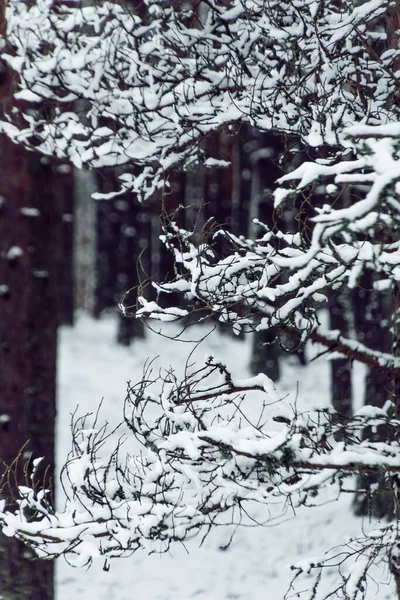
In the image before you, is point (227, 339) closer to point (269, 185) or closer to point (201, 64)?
point (269, 185)

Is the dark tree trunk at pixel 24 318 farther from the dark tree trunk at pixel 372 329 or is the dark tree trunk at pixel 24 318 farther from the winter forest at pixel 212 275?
the dark tree trunk at pixel 372 329

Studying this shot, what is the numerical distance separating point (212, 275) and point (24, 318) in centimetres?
356

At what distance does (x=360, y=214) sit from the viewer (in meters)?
2.61

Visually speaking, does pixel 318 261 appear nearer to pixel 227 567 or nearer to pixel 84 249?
pixel 227 567

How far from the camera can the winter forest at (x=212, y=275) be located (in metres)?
3.45

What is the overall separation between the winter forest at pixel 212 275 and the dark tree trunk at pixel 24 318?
15 mm

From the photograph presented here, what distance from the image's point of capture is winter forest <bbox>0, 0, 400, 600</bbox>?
3.45m

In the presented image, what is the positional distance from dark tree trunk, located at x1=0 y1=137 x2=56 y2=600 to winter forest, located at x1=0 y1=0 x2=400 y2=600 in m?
0.02

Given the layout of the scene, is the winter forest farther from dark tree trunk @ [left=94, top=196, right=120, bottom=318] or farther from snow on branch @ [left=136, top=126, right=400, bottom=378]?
dark tree trunk @ [left=94, top=196, right=120, bottom=318]

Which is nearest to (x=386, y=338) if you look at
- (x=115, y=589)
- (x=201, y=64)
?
(x=115, y=589)

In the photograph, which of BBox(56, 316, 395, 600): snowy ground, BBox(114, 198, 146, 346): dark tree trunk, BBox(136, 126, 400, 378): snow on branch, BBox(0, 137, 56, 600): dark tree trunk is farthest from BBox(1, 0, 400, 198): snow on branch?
BBox(114, 198, 146, 346): dark tree trunk

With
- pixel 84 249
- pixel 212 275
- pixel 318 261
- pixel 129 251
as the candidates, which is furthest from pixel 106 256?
pixel 318 261

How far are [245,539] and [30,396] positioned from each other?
3526 mm

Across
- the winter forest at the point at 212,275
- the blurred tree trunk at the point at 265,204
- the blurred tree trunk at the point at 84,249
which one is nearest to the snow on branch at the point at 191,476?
the winter forest at the point at 212,275
